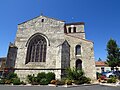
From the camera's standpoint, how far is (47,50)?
21.0m

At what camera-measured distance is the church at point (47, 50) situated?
19.4 m

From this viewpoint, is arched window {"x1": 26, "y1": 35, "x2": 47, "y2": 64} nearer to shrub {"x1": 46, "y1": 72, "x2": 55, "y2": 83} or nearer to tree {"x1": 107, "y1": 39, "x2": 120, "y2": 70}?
shrub {"x1": 46, "y1": 72, "x2": 55, "y2": 83}

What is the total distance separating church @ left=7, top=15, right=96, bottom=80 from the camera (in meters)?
19.4

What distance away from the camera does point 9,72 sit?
19.8 metres

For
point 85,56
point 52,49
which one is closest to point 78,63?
point 85,56

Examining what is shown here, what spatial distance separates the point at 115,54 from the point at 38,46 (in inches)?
591

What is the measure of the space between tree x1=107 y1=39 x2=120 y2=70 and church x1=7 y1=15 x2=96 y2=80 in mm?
6219

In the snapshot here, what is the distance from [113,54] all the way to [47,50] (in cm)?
1313

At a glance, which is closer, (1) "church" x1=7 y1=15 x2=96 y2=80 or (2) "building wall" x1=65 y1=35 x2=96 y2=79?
(2) "building wall" x1=65 y1=35 x2=96 y2=79

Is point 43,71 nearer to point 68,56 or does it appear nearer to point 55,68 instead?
point 55,68

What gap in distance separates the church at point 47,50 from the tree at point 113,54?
20.4ft

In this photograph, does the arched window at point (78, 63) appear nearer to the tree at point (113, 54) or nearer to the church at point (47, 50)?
the church at point (47, 50)

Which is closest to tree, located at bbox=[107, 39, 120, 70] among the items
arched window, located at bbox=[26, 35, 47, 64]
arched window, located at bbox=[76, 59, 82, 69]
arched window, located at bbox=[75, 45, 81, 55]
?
arched window, located at bbox=[76, 59, 82, 69]

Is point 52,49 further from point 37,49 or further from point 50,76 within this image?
point 50,76
